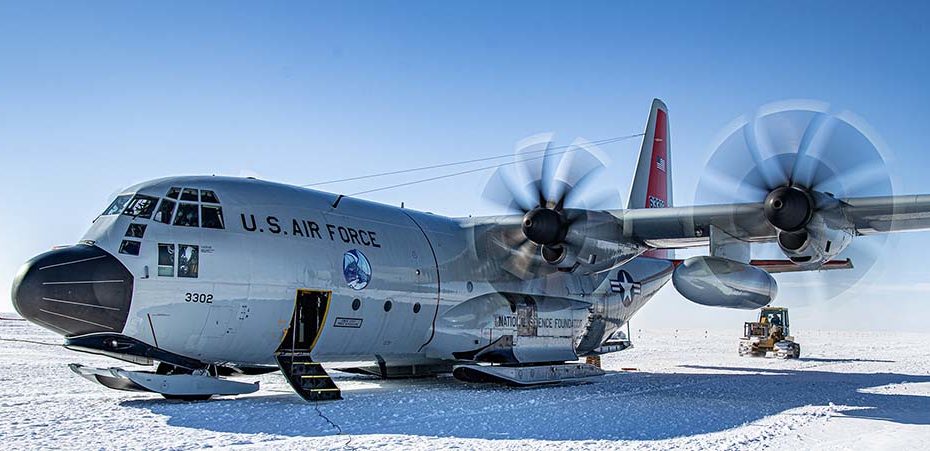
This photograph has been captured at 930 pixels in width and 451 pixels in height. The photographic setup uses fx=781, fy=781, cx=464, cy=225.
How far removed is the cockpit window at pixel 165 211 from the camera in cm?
1120

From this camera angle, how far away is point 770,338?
3177 cm

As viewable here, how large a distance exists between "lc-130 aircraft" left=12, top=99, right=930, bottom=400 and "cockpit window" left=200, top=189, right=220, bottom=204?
0.02m

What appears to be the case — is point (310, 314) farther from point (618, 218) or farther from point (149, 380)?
point (618, 218)

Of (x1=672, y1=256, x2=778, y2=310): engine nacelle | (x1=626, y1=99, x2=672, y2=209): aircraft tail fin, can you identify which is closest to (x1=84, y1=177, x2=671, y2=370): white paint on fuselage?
(x1=672, y1=256, x2=778, y2=310): engine nacelle

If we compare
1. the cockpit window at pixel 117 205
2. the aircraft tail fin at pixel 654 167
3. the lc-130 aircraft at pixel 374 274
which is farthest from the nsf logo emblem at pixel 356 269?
the aircraft tail fin at pixel 654 167

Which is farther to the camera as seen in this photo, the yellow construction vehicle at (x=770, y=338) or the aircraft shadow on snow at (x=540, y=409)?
the yellow construction vehicle at (x=770, y=338)

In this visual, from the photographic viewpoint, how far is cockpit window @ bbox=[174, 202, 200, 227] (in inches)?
447

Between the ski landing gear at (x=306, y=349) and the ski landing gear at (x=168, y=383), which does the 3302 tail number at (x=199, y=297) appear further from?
the ski landing gear at (x=306, y=349)

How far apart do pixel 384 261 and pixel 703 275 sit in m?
5.52

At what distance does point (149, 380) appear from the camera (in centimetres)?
1077

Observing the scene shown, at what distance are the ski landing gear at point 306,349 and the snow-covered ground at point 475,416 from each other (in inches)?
12.8

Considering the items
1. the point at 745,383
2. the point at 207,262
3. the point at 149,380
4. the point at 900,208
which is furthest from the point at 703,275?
the point at 149,380

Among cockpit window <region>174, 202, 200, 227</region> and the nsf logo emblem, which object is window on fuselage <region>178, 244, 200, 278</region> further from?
the nsf logo emblem

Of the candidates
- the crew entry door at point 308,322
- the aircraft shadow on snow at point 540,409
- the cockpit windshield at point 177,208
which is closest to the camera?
the aircraft shadow on snow at point 540,409
